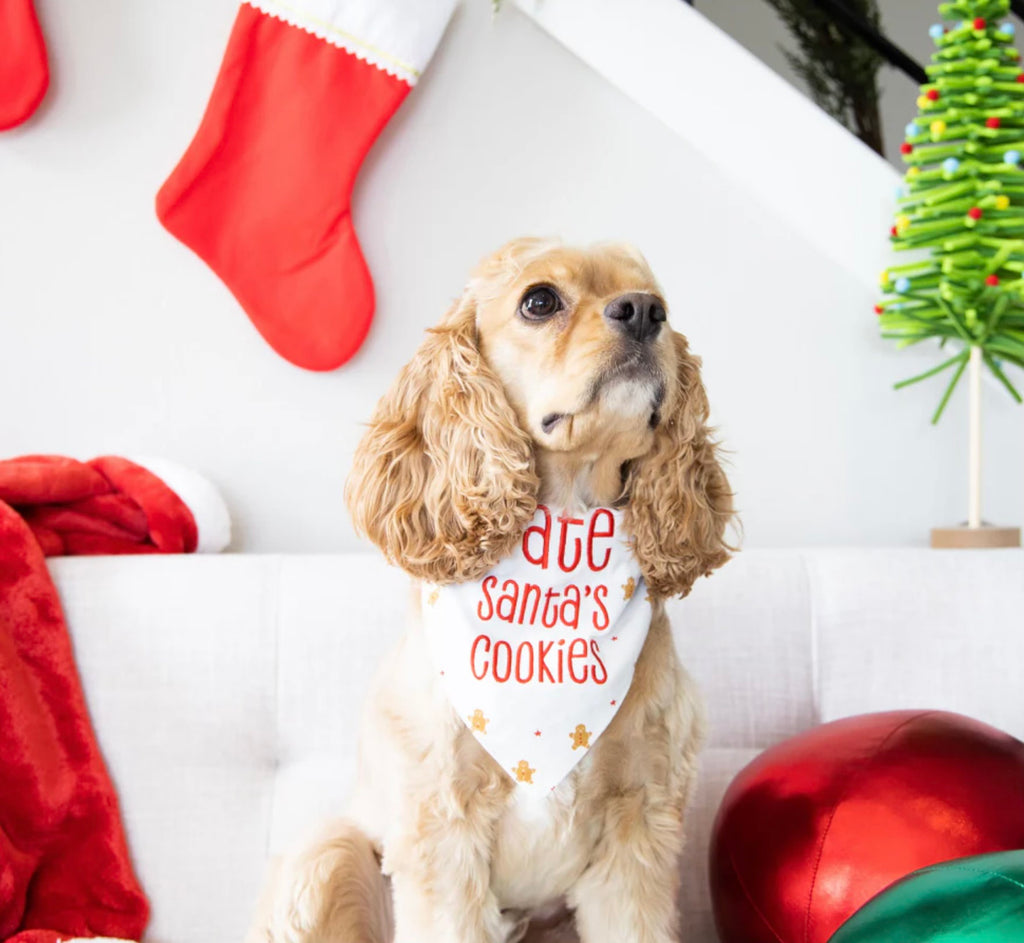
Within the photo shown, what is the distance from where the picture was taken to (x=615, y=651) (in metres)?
1.36

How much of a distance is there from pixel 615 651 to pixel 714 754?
63cm

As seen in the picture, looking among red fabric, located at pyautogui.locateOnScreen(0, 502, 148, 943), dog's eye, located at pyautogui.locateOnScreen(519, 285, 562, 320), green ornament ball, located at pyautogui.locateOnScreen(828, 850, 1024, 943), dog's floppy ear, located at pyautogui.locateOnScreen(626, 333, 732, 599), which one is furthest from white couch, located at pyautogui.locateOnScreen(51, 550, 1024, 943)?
green ornament ball, located at pyautogui.locateOnScreen(828, 850, 1024, 943)

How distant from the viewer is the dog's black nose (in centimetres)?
124

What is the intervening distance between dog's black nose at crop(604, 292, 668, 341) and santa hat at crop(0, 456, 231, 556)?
3.66ft

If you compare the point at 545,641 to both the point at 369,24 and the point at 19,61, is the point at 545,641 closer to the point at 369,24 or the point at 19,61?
the point at 369,24

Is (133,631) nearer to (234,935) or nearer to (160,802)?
(160,802)

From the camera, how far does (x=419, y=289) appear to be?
2273mm

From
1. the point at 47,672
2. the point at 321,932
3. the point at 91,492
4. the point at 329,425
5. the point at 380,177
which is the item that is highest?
the point at 380,177

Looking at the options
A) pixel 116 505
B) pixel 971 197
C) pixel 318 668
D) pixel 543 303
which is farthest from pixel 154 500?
pixel 971 197

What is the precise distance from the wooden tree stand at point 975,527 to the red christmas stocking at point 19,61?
199 centimetres

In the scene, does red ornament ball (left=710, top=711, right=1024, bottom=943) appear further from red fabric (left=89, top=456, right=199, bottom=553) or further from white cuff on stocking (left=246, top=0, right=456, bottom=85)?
white cuff on stocking (left=246, top=0, right=456, bottom=85)

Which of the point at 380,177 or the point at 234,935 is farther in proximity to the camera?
the point at 380,177

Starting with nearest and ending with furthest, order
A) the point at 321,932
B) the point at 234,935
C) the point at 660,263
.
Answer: the point at 321,932 → the point at 234,935 → the point at 660,263

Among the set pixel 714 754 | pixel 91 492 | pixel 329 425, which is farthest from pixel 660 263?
pixel 91 492
